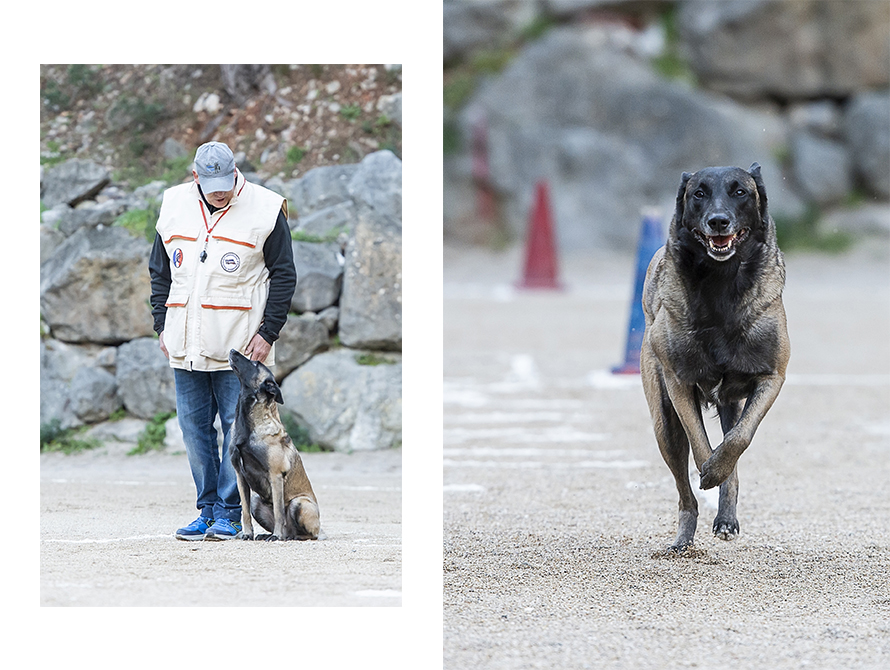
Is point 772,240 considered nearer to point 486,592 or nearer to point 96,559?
point 486,592

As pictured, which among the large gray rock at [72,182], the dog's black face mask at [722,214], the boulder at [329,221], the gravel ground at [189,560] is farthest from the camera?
the boulder at [329,221]

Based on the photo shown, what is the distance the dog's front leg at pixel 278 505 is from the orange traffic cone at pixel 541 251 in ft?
41.0

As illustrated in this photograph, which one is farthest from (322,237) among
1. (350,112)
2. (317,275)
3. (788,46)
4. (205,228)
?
(788,46)

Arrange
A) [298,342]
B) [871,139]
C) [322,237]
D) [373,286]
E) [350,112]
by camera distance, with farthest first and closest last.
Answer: [871,139], [298,342], [373,286], [322,237], [350,112]

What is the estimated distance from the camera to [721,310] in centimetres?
457

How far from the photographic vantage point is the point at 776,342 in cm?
455

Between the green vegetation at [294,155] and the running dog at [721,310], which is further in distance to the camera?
the green vegetation at [294,155]

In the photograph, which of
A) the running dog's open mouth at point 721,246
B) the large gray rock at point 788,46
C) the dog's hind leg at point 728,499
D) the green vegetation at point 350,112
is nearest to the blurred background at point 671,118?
the large gray rock at point 788,46

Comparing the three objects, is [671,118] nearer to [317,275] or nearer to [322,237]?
[317,275]

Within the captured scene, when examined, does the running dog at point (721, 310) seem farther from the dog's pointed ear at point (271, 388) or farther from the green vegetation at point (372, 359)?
the green vegetation at point (372, 359)

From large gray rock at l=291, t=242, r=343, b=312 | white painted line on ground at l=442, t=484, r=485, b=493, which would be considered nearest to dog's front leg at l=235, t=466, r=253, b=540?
white painted line on ground at l=442, t=484, r=485, b=493

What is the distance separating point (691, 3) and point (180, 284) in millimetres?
20730

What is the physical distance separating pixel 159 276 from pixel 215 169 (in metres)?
0.52

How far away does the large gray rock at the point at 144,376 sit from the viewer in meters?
7.24
